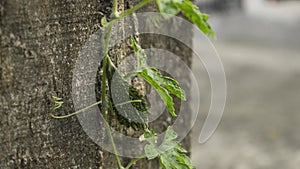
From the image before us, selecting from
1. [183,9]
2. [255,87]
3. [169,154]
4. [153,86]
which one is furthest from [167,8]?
[255,87]

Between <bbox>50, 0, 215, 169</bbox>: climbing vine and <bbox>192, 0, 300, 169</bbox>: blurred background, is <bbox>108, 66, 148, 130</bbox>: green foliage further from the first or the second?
<bbox>192, 0, 300, 169</bbox>: blurred background

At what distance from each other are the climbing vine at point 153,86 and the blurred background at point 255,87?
2.23m

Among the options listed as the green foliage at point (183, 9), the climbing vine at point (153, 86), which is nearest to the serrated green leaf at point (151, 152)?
the climbing vine at point (153, 86)

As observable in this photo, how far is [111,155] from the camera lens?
1.23 m

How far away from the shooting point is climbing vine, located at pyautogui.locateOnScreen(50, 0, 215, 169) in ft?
2.97

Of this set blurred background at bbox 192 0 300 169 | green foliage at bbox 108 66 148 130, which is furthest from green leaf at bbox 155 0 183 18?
blurred background at bbox 192 0 300 169

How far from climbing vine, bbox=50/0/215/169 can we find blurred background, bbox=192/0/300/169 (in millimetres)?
2230

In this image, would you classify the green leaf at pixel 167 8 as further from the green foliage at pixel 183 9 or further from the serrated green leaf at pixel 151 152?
the serrated green leaf at pixel 151 152

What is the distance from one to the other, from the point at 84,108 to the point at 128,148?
207 millimetres

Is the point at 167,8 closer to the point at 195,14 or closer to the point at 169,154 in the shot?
the point at 195,14

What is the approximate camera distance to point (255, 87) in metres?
4.44

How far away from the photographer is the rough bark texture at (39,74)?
1.03 m

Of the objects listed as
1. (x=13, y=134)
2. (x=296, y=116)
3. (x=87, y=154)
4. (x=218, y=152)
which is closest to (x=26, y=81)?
(x=13, y=134)

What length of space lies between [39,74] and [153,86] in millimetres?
214
